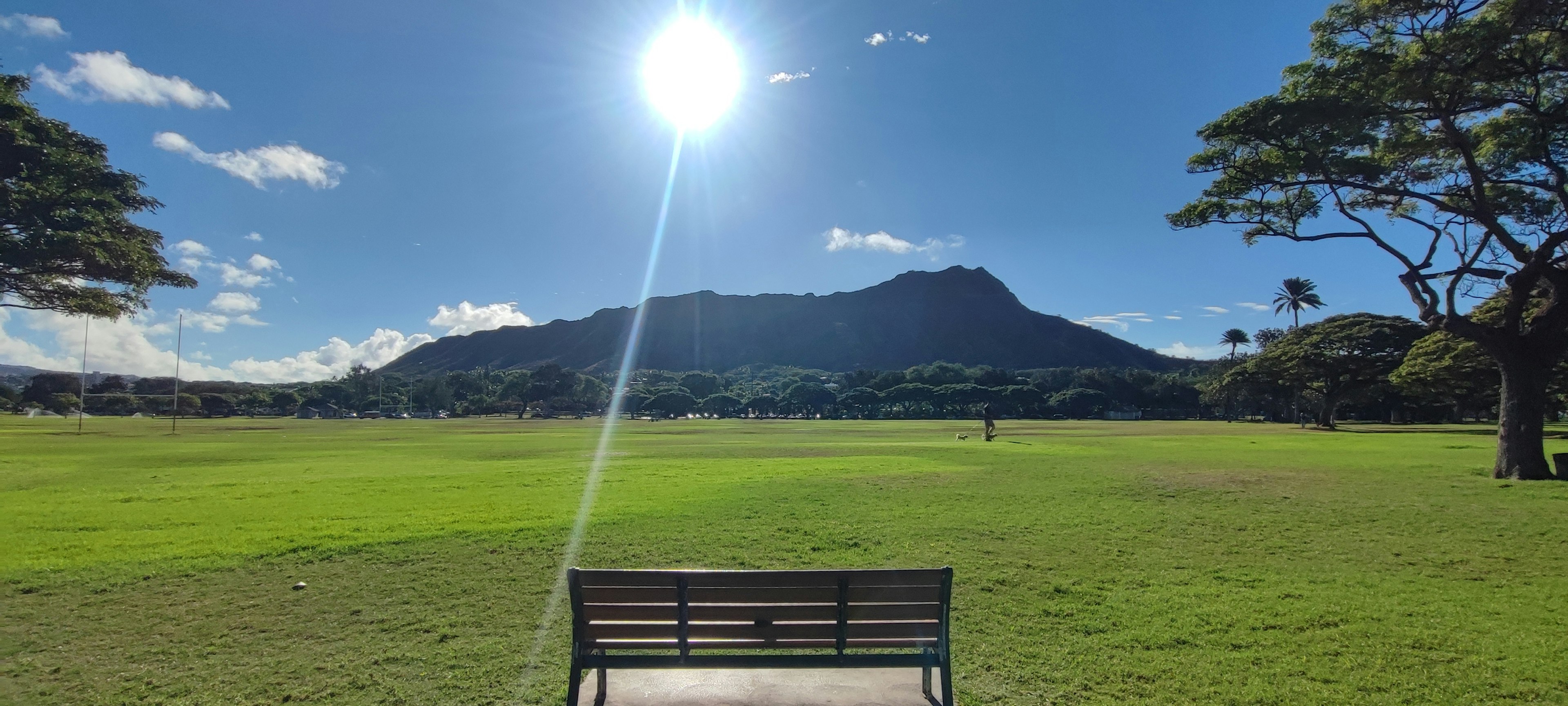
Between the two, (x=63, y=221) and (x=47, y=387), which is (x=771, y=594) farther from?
(x=47, y=387)

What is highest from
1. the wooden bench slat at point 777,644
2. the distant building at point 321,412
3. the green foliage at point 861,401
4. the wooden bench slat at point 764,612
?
the green foliage at point 861,401

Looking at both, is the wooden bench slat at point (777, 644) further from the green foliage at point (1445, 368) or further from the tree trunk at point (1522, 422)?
the green foliage at point (1445, 368)

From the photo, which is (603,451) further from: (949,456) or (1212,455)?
(1212,455)

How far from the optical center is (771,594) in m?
4.16

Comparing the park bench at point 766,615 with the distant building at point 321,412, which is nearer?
the park bench at point 766,615

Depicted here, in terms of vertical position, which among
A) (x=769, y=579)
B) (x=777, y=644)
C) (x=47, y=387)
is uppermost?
(x=47, y=387)

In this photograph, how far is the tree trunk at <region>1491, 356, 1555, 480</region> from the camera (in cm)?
1543

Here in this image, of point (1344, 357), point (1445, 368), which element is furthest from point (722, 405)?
point (1445, 368)

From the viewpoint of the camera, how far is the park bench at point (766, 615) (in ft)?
13.4

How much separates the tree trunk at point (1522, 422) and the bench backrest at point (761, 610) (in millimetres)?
18706

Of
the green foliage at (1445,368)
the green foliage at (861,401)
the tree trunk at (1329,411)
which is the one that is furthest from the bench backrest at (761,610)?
the green foliage at (861,401)

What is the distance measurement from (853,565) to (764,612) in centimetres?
437

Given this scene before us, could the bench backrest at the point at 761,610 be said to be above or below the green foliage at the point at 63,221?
below

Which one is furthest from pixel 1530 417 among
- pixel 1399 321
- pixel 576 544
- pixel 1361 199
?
pixel 1399 321
